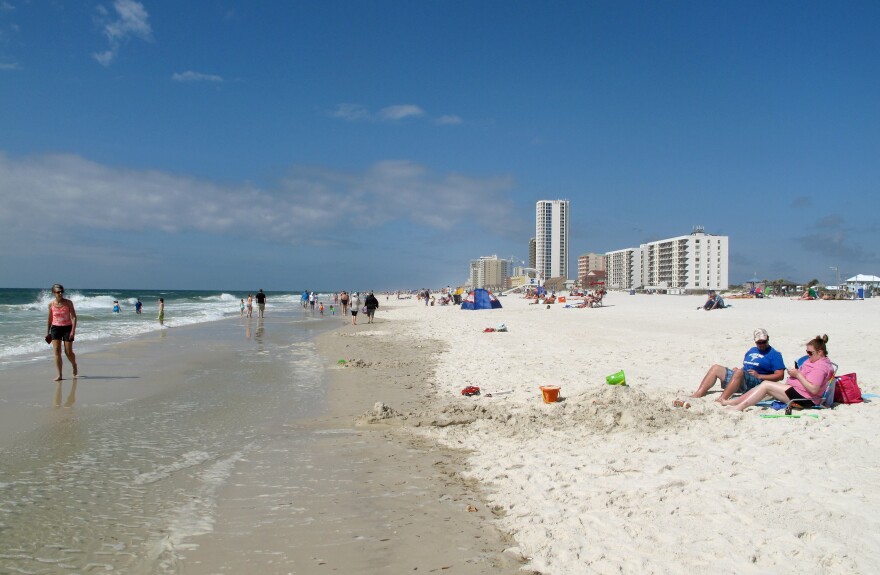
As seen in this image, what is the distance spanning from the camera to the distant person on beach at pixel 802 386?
255 inches

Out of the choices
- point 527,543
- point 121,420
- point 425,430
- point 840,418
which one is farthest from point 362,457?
point 840,418

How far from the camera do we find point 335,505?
418 centimetres

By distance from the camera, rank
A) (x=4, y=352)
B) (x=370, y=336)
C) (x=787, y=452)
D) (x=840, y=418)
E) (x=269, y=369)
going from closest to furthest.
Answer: (x=787, y=452), (x=840, y=418), (x=269, y=369), (x=4, y=352), (x=370, y=336)

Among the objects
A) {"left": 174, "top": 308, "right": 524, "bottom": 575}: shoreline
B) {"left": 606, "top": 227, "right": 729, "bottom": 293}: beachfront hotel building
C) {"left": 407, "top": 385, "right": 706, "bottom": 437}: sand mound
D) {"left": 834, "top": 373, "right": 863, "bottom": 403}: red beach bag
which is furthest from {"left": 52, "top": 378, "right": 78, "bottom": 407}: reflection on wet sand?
{"left": 606, "top": 227, "right": 729, "bottom": 293}: beachfront hotel building

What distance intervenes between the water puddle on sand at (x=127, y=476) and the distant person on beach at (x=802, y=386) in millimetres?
5676

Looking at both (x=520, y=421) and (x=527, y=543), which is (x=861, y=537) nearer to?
(x=527, y=543)

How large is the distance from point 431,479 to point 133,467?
275cm

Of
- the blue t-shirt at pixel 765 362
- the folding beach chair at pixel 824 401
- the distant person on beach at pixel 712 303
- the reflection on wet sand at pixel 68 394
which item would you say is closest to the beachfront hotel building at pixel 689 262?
the distant person on beach at pixel 712 303

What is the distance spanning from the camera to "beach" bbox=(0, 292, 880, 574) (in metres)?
3.33

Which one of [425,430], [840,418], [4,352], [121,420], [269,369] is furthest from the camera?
[4,352]

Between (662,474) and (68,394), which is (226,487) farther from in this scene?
(68,394)

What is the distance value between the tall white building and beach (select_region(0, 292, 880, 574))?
544 feet

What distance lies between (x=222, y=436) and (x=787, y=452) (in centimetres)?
577

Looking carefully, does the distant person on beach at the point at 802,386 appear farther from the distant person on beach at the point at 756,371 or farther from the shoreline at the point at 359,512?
the shoreline at the point at 359,512
